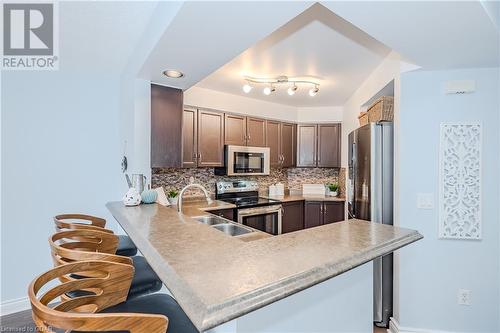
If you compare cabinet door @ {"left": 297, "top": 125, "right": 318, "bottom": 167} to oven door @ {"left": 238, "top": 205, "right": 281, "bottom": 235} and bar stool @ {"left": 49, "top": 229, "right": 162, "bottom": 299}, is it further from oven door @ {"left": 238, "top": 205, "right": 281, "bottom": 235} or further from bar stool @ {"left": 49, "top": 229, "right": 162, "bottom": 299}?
bar stool @ {"left": 49, "top": 229, "right": 162, "bottom": 299}

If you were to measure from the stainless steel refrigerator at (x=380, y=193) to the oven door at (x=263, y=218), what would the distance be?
1451 millimetres

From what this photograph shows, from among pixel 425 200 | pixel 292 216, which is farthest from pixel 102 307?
pixel 292 216

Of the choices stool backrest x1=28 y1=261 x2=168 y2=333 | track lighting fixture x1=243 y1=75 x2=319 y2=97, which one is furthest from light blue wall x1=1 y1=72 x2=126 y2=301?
stool backrest x1=28 y1=261 x2=168 y2=333

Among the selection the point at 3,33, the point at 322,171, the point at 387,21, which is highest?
the point at 3,33

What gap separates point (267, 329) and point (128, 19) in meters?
2.05

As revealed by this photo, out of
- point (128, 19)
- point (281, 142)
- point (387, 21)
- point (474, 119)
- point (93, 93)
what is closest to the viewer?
point (387, 21)

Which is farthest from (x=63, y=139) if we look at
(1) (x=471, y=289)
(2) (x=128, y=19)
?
(1) (x=471, y=289)

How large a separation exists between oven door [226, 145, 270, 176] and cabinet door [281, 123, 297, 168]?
16.1 inches

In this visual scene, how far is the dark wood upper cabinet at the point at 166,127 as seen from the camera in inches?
98.7

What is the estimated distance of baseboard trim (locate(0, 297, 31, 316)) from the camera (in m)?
2.48

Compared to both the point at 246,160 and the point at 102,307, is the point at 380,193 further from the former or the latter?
the point at 102,307

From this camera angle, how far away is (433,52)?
183cm

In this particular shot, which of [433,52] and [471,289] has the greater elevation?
[433,52]

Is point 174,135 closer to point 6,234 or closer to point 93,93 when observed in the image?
point 93,93
